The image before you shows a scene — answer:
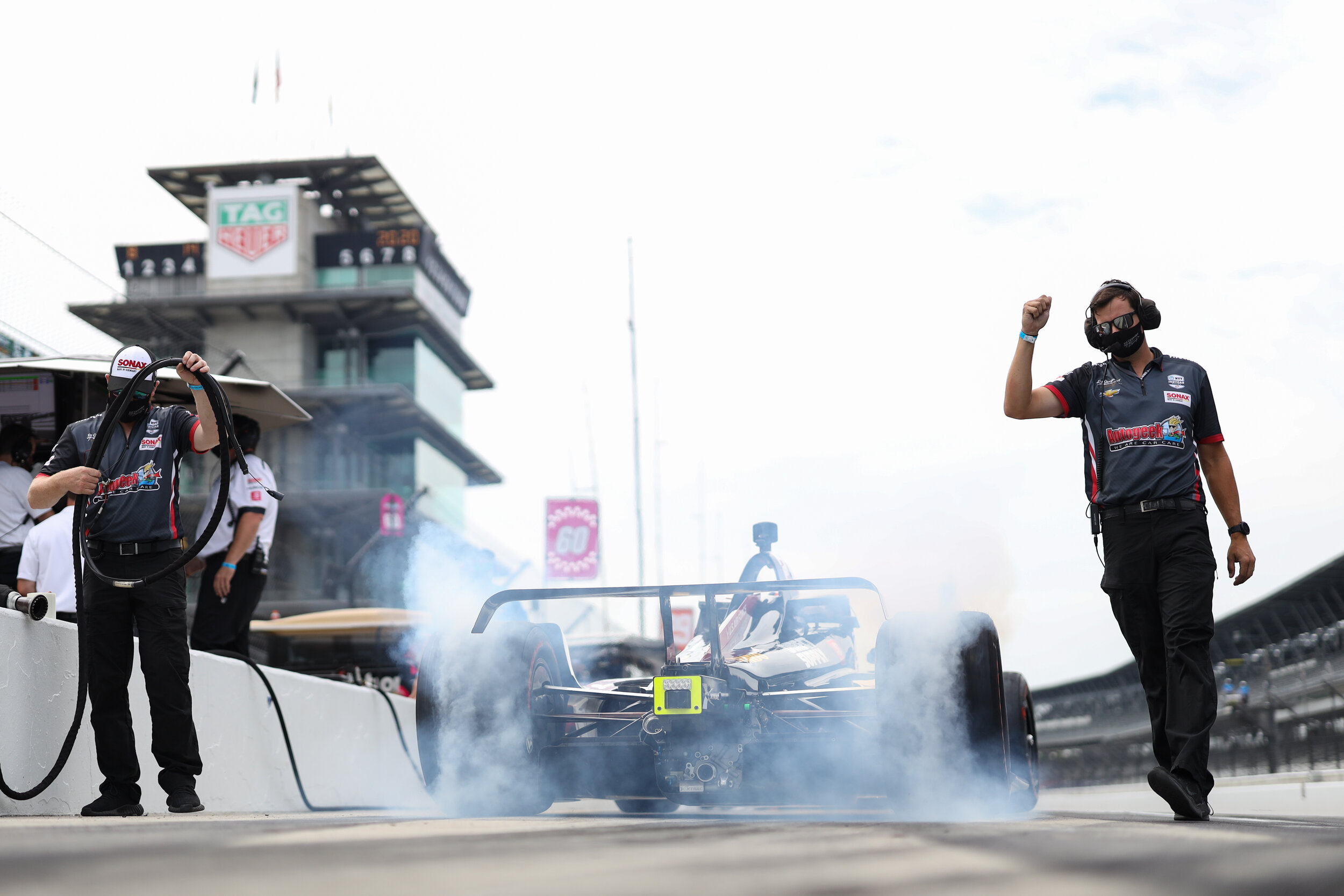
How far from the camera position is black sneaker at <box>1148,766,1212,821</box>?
13.7 feet

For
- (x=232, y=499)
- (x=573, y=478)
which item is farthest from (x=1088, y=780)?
(x=232, y=499)

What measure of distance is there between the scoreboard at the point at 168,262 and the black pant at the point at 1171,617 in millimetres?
50507

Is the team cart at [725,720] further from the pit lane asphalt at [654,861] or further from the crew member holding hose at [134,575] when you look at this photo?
the pit lane asphalt at [654,861]

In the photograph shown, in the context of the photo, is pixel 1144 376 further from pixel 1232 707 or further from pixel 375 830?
pixel 1232 707

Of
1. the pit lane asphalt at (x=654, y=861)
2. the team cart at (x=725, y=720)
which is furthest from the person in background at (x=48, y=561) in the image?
the pit lane asphalt at (x=654, y=861)

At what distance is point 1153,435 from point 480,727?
9.89 ft

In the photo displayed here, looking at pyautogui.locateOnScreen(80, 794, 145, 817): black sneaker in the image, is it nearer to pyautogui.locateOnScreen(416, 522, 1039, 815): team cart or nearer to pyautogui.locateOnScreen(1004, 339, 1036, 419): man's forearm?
pyautogui.locateOnScreen(416, 522, 1039, 815): team cart

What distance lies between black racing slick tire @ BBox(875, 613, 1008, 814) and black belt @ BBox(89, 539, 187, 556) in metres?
3.07

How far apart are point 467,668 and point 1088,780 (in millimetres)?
40125

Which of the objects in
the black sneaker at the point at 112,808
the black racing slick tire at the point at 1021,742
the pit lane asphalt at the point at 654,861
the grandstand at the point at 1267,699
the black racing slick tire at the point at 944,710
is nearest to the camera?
the pit lane asphalt at the point at 654,861

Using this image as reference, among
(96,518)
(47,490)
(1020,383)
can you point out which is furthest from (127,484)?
(1020,383)

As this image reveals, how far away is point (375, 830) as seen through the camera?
9.59ft

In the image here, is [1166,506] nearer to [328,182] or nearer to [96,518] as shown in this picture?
[96,518]

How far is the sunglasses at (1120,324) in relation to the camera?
195 inches
